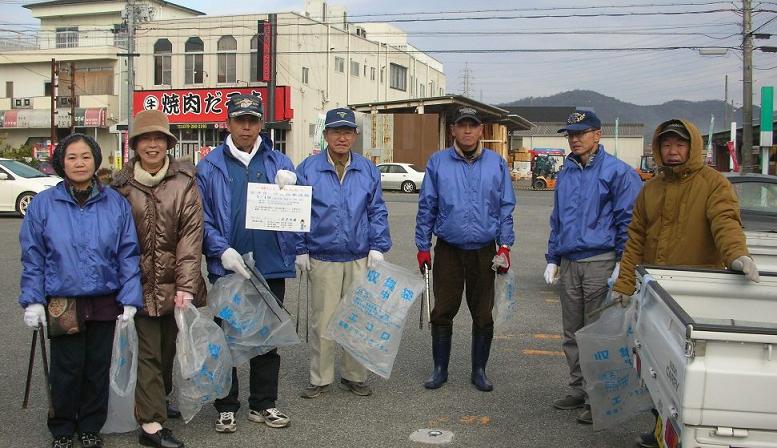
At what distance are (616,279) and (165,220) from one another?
9.08 ft

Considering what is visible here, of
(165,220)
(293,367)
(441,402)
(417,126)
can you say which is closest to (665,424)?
(441,402)

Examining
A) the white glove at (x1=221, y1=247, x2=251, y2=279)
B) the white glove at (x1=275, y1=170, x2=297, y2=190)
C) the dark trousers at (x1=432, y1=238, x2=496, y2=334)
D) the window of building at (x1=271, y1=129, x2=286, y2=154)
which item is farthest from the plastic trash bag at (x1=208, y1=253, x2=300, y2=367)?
the window of building at (x1=271, y1=129, x2=286, y2=154)

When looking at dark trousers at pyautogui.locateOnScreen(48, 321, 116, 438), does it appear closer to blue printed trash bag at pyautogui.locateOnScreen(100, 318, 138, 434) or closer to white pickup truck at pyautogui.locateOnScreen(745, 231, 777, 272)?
blue printed trash bag at pyautogui.locateOnScreen(100, 318, 138, 434)

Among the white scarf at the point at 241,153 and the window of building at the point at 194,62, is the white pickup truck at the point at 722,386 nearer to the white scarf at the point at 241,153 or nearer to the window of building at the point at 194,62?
the white scarf at the point at 241,153

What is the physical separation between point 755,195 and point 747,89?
2075 centimetres

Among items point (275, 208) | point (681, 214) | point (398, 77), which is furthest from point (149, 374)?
point (398, 77)

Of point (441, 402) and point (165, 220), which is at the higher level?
point (165, 220)

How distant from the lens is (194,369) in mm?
4242

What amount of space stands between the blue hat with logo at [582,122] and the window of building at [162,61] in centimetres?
3939

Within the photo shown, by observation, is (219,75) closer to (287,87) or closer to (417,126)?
(287,87)

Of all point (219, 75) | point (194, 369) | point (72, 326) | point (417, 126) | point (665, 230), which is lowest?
point (194, 369)

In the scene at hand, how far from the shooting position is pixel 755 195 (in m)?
8.95

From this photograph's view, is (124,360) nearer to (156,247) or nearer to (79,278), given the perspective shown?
(79,278)

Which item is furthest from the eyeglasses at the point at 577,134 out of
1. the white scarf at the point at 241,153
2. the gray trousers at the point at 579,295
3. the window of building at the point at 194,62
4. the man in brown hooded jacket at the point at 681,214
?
the window of building at the point at 194,62
